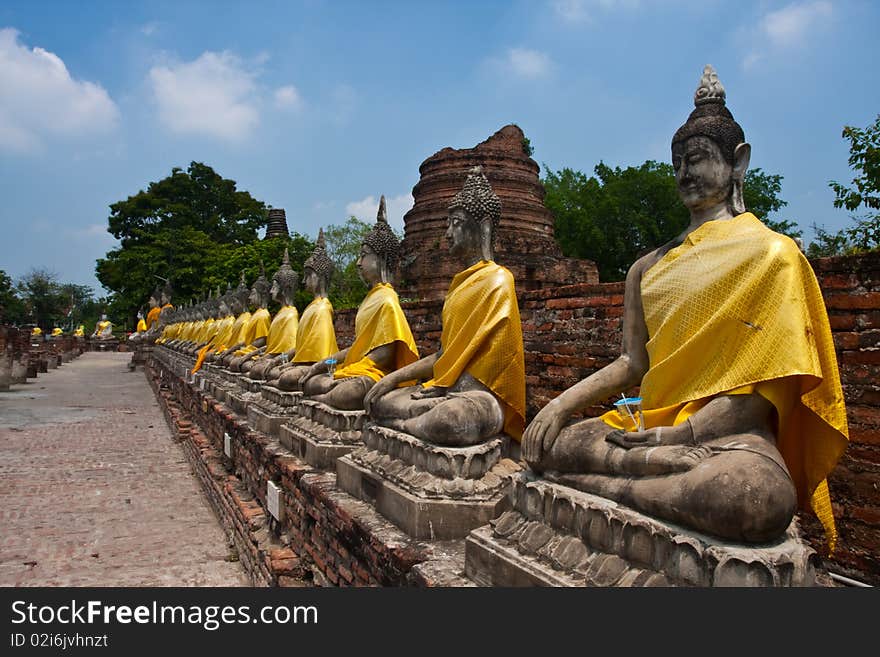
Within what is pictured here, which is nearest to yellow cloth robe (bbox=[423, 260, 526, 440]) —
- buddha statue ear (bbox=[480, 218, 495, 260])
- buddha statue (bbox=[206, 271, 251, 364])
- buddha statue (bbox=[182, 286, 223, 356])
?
buddha statue ear (bbox=[480, 218, 495, 260])

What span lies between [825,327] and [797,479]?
0.61m

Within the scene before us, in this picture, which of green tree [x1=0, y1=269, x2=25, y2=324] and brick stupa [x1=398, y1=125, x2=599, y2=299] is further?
green tree [x1=0, y1=269, x2=25, y2=324]

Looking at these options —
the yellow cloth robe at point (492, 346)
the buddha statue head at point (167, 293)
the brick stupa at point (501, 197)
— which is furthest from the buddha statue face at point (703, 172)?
the buddha statue head at point (167, 293)

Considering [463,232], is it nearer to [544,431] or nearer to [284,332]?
[544,431]

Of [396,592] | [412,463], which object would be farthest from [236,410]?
[396,592]

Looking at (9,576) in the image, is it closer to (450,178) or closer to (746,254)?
(746,254)

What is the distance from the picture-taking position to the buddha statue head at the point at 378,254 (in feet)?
19.4

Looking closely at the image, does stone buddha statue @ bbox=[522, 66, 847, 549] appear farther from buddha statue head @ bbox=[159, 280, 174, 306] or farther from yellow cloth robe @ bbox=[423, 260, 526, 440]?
buddha statue head @ bbox=[159, 280, 174, 306]

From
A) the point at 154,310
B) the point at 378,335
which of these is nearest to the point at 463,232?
the point at 378,335

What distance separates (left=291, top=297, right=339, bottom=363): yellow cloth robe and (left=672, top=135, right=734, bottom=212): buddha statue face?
16.6 ft

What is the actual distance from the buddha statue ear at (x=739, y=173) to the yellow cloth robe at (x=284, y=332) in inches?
267

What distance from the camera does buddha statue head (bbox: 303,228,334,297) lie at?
25.2 feet

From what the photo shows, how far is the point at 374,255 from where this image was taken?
5934 mm

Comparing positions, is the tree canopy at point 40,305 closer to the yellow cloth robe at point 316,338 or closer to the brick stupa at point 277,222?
the brick stupa at point 277,222
